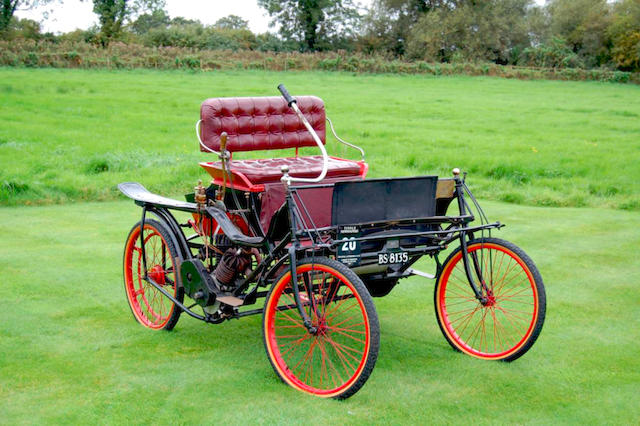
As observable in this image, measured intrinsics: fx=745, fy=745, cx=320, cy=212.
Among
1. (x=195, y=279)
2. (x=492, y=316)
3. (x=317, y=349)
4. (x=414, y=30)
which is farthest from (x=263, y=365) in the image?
(x=414, y=30)

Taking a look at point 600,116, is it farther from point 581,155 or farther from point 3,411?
point 3,411

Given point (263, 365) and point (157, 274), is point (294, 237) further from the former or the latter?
point (157, 274)

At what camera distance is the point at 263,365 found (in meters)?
4.64

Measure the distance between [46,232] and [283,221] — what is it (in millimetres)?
4734

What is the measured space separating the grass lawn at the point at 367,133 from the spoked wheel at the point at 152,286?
4.62m

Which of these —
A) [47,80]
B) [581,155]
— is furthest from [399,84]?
[581,155]

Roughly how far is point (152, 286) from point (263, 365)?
127 cm

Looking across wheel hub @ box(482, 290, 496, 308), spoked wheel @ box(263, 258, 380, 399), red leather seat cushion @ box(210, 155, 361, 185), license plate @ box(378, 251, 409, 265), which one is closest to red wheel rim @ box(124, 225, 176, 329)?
red leather seat cushion @ box(210, 155, 361, 185)

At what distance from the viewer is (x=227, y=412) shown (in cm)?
395

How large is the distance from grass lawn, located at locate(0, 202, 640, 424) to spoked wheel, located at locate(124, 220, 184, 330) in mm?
145

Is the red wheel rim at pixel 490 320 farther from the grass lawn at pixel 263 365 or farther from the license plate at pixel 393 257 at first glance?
the license plate at pixel 393 257

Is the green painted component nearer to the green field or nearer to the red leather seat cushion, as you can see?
the green field

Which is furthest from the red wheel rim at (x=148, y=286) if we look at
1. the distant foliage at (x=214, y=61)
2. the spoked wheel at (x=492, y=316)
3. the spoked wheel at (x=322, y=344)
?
the distant foliage at (x=214, y=61)

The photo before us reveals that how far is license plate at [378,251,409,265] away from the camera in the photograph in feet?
14.5
